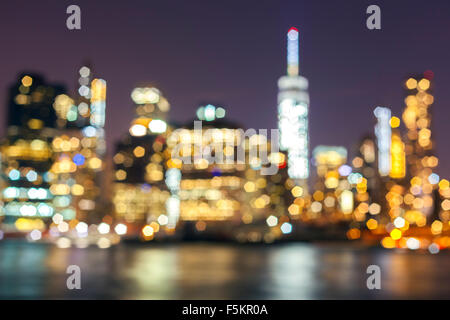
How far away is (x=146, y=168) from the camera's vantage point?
190 m

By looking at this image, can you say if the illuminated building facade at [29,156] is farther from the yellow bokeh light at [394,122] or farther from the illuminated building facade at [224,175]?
the yellow bokeh light at [394,122]

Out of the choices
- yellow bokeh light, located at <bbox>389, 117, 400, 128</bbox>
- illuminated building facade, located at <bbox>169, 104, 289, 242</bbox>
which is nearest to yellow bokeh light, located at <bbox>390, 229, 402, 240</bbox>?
illuminated building facade, located at <bbox>169, 104, 289, 242</bbox>

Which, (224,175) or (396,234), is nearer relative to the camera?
(396,234)

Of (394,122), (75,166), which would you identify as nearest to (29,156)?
(75,166)

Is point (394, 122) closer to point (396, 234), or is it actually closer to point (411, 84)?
point (411, 84)

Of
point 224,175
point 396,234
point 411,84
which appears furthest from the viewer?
point 411,84

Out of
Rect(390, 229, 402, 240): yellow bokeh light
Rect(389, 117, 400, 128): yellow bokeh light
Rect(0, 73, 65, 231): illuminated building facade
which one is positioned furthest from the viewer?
Rect(389, 117, 400, 128): yellow bokeh light

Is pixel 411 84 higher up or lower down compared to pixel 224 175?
higher up

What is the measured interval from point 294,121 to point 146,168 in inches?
1797

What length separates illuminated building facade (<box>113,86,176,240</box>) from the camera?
17675 centimetres

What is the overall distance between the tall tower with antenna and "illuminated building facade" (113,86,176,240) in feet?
112

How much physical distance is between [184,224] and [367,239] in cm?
3964

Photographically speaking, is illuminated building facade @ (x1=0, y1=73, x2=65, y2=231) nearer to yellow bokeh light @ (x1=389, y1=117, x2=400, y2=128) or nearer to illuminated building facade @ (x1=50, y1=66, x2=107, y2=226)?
illuminated building facade @ (x1=50, y1=66, x2=107, y2=226)
